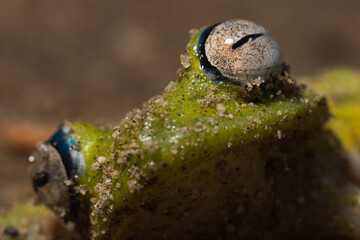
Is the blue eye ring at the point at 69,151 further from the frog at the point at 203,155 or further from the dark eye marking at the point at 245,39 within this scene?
the dark eye marking at the point at 245,39

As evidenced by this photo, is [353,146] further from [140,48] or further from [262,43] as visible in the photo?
[140,48]

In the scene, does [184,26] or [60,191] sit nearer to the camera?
[60,191]

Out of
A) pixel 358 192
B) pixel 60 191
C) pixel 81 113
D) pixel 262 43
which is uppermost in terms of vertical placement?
pixel 81 113

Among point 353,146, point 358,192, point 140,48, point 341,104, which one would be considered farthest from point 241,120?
point 140,48

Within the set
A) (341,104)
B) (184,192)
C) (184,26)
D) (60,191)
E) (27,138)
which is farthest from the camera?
(184,26)

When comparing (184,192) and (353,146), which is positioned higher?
(353,146)

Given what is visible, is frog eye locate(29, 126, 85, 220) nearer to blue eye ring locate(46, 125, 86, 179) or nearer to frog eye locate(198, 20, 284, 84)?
blue eye ring locate(46, 125, 86, 179)

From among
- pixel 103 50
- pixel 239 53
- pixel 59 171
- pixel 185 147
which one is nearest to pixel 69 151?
pixel 59 171
